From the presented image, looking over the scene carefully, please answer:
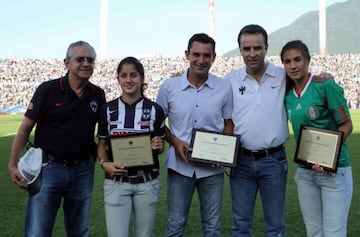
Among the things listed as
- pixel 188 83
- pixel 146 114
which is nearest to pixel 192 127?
pixel 188 83

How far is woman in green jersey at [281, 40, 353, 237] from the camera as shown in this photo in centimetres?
429

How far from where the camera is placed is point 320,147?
14.1 feet

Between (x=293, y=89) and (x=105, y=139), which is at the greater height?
(x=293, y=89)

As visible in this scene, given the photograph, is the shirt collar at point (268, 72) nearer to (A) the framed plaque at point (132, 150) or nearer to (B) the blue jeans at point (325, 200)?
(B) the blue jeans at point (325, 200)

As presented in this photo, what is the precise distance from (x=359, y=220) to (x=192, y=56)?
3728mm

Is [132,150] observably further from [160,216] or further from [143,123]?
[160,216]

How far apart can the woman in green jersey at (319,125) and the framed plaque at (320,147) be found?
61 millimetres

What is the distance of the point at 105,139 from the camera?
4312mm

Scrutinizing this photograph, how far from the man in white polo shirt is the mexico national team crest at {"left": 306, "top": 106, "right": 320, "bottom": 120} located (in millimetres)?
284

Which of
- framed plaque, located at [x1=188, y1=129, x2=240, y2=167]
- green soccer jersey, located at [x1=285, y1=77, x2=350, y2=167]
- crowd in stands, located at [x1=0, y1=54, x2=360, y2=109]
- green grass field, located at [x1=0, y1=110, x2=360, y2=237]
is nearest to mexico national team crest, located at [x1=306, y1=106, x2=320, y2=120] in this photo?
green soccer jersey, located at [x1=285, y1=77, x2=350, y2=167]

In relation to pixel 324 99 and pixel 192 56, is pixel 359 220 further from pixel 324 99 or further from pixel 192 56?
pixel 192 56

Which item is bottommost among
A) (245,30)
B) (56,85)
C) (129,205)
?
(129,205)

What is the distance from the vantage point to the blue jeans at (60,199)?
448 cm

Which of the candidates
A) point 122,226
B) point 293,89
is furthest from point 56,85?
point 293,89
